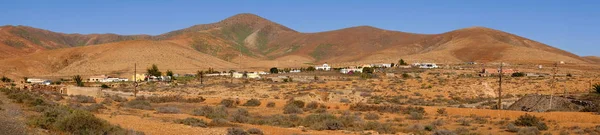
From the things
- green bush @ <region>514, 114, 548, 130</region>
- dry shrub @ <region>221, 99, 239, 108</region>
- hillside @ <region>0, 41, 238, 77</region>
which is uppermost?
hillside @ <region>0, 41, 238, 77</region>

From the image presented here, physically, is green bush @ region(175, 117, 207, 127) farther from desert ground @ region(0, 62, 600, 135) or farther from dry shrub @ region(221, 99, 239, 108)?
dry shrub @ region(221, 99, 239, 108)

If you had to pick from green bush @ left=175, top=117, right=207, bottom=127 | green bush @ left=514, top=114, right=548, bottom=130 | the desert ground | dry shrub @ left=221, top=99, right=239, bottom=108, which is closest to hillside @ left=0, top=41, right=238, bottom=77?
the desert ground

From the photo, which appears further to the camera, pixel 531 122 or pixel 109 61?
pixel 109 61

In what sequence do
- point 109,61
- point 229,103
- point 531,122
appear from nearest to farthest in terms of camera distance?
point 531,122 < point 229,103 < point 109,61

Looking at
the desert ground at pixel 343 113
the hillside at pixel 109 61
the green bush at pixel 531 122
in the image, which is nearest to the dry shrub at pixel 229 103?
the desert ground at pixel 343 113

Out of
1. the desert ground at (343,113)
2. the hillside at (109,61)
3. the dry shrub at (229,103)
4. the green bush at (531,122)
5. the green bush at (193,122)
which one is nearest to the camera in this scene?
the desert ground at (343,113)

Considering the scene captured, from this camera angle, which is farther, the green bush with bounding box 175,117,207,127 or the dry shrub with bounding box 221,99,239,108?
the dry shrub with bounding box 221,99,239,108

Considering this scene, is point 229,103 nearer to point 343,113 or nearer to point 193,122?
point 343,113

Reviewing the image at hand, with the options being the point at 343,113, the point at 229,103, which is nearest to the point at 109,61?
the point at 229,103

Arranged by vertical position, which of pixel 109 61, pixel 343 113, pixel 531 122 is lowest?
pixel 343 113

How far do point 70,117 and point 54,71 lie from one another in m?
122

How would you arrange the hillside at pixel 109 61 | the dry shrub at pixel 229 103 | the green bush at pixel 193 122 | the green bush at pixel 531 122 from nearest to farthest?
the green bush at pixel 193 122
the green bush at pixel 531 122
the dry shrub at pixel 229 103
the hillside at pixel 109 61

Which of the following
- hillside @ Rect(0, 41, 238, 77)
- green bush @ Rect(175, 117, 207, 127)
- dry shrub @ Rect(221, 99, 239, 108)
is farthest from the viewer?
hillside @ Rect(0, 41, 238, 77)

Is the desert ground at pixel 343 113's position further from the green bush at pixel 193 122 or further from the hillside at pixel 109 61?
the hillside at pixel 109 61
